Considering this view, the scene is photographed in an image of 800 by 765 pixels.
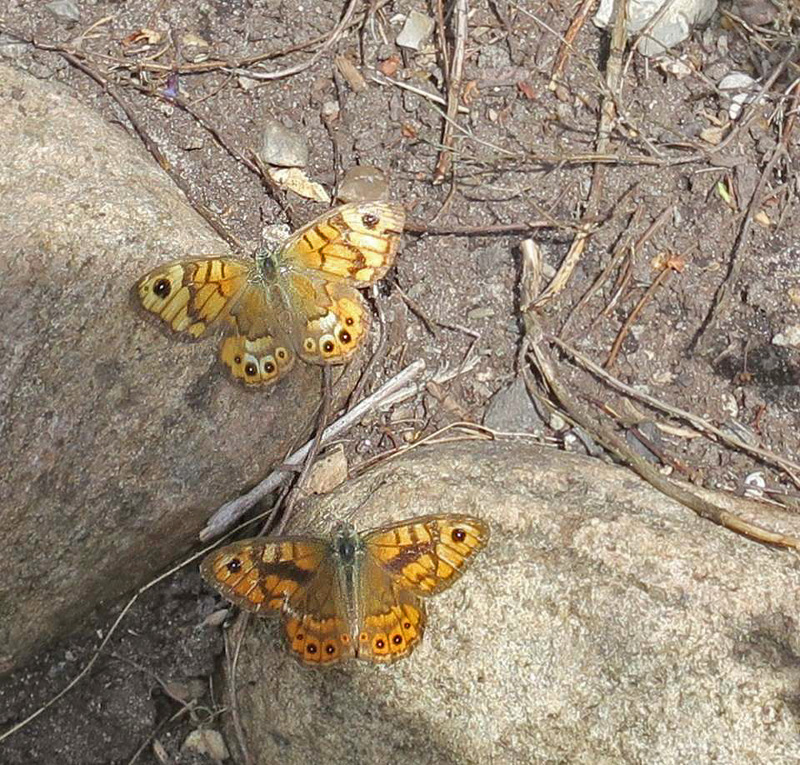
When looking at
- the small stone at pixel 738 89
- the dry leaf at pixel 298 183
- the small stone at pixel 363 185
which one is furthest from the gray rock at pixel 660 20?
the dry leaf at pixel 298 183

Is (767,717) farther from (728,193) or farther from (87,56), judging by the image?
(87,56)

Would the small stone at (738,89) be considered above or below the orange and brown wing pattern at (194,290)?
above

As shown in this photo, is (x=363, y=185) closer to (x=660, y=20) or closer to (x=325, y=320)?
(x=325, y=320)

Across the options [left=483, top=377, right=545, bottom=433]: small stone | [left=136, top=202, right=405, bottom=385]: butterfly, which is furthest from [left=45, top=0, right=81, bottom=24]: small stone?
[left=483, top=377, right=545, bottom=433]: small stone

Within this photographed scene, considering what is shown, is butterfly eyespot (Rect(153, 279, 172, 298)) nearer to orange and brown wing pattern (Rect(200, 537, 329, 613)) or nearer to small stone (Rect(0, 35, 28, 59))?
orange and brown wing pattern (Rect(200, 537, 329, 613))

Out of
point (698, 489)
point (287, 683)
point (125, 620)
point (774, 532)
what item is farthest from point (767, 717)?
point (125, 620)

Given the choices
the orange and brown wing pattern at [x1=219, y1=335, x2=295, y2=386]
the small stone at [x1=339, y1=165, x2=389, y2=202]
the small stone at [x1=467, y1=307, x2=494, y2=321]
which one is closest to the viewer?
the orange and brown wing pattern at [x1=219, y1=335, x2=295, y2=386]

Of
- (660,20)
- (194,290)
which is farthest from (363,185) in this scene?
(660,20)

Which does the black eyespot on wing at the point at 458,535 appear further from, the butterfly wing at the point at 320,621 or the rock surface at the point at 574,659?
the butterfly wing at the point at 320,621
